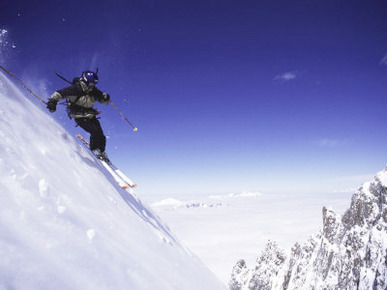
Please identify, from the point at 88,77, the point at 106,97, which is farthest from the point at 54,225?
the point at 106,97

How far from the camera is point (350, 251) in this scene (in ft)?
65.9

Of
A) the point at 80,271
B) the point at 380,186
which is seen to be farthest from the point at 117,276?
the point at 380,186

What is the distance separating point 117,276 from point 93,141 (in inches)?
278

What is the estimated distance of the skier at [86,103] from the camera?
7875mm

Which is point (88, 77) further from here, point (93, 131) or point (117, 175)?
point (117, 175)

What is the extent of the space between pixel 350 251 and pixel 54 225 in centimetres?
2610

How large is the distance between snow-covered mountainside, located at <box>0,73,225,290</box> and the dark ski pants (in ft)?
11.1

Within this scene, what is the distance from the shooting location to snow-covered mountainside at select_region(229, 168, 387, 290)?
17234mm

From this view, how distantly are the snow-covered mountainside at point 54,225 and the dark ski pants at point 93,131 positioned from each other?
3375 mm

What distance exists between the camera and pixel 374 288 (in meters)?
16.3

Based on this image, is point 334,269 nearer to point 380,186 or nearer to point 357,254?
point 357,254

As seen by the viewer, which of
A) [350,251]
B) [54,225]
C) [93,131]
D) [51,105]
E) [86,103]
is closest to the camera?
[54,225]

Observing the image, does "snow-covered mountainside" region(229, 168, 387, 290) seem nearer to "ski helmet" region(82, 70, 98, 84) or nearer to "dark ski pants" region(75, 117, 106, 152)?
"dark ski pants" region(75, 117, 106, 152)

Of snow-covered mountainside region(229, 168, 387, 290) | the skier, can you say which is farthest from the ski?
snow-covered mountainside region(229, 168, 387, 290)
